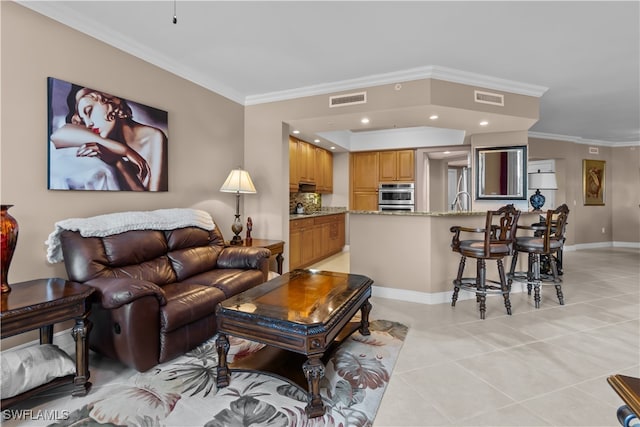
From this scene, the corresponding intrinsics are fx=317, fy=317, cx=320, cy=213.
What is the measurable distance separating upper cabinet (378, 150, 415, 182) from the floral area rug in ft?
15.2

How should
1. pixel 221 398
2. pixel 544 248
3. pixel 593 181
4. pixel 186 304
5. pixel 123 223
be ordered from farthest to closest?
pixel 593 181 → pixel 544 248 → pixel 123 223 → pixel 186 304 → pixel 221 398

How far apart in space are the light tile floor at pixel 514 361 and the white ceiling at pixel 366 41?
2.59 meters

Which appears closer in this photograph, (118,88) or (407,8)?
(407,8)

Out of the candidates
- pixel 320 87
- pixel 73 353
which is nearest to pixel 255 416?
pixel 73 353

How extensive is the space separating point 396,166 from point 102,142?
5.13 meters

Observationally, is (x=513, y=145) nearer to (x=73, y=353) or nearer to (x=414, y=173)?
(x=414, y=173)

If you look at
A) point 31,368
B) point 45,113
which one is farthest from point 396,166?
point 31,368

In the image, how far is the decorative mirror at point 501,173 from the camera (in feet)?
15.2

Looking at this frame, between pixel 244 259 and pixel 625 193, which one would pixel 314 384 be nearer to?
pixel 244 259

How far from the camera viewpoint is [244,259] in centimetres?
313

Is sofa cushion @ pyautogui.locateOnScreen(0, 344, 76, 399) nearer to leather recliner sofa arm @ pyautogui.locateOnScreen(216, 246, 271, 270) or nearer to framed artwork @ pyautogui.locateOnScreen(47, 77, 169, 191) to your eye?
framed artwork @ pyautogui.locateOnScreen(47, 77, 169, 191)

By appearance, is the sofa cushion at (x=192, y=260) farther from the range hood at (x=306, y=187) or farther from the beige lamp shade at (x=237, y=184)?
the range hood at (x=306, y=187)

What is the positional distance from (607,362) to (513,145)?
323cm

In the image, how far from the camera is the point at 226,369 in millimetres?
1987
